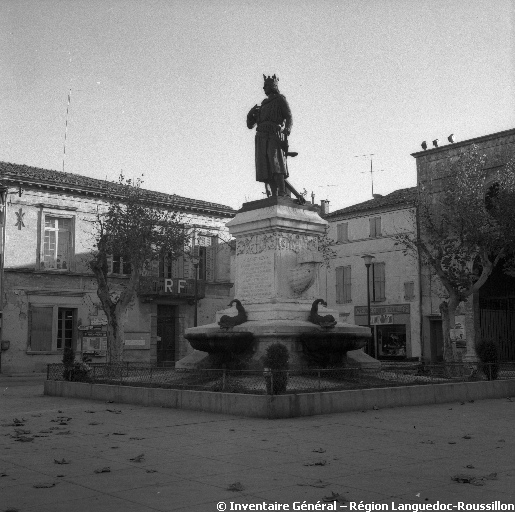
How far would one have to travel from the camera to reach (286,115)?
58.9 feet

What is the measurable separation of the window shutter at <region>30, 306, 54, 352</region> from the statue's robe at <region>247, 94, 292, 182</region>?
839 inches

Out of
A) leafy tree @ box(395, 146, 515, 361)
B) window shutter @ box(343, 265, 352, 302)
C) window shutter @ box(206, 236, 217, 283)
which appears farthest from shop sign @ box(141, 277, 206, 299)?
leafy tree @ box(395, 146, 515, 361)

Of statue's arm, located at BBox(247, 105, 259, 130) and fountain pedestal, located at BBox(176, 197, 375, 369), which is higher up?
statue's arm, located at BBox(247, 105, 259, 130)

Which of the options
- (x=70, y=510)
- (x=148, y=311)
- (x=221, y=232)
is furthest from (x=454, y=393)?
(x=221, y=232)

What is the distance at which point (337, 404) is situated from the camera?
12367 mm

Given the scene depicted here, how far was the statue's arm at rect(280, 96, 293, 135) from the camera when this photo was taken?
18.0 metres

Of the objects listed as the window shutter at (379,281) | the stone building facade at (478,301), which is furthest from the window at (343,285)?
the stone building facade at (478,301)

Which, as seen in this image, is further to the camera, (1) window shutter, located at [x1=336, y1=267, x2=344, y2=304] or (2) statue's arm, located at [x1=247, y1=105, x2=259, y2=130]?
(1) window shutter, located at [x1=336, y1=267, x2=344, y2=304]

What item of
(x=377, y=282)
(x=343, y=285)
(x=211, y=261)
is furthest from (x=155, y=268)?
(x=377, y=282)

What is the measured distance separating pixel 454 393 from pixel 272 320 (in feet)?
13.7

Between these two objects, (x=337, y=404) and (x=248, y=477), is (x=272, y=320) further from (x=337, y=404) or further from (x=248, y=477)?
(x=248, y=477)

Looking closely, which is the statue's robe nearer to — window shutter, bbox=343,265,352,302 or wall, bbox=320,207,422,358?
wall, bbox=320,207,422,358

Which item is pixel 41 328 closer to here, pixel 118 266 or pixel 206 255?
pixel 118 266

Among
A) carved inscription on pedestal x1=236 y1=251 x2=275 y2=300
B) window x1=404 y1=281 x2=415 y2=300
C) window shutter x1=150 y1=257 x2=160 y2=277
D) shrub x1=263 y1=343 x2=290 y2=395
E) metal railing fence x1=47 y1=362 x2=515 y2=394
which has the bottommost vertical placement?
metal railing fence x1=47 y1=362 x2=515 y2=394
